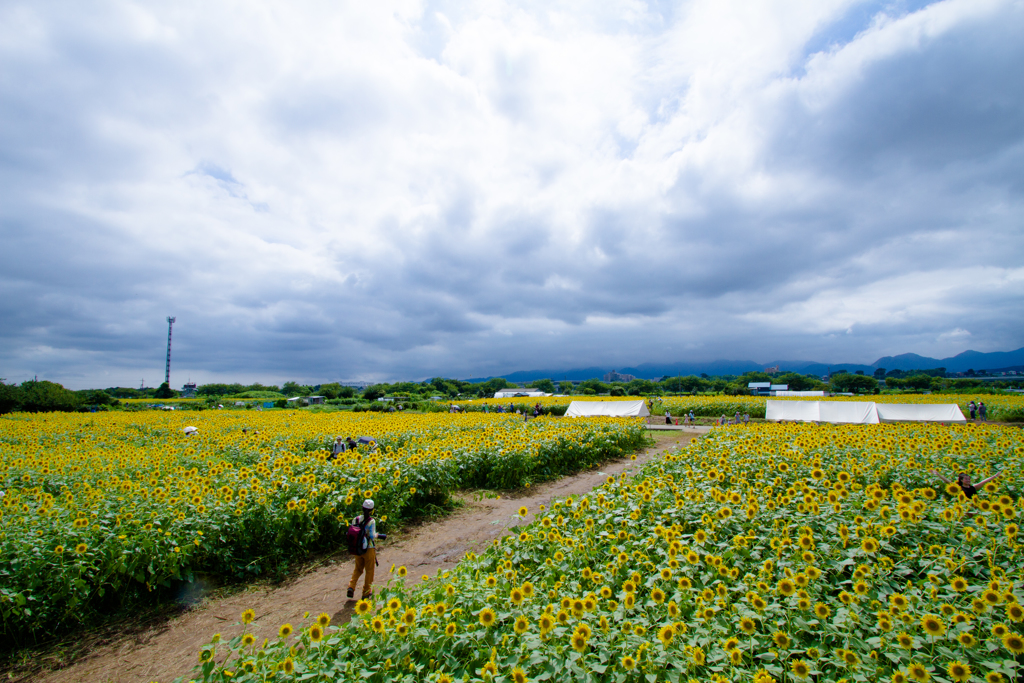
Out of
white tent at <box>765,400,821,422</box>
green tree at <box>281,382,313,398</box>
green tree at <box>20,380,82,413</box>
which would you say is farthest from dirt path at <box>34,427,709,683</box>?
green tree at <box>281,382,313,398</box>

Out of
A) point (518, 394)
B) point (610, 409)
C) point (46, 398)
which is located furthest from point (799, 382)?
point (46, 398)

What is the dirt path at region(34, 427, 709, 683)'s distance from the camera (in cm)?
466

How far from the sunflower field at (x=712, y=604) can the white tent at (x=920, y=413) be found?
24.8 m

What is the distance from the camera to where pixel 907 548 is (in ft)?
14.3

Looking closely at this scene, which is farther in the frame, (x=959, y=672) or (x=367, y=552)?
(x=367, y=552)

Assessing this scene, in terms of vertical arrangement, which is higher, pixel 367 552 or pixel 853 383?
pixel 367 552

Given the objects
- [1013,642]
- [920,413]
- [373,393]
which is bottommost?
[920,413]

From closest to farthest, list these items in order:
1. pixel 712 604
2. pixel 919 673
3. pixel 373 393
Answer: pixel 919 673, pixel 712 604, pixel 373 393

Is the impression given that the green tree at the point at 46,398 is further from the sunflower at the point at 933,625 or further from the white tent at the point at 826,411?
the white tent at the point at 826,411

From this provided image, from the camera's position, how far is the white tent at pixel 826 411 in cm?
2548

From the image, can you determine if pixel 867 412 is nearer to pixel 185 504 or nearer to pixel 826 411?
pixel 826 411

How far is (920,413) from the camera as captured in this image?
2558 cm

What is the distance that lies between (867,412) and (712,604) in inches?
1126

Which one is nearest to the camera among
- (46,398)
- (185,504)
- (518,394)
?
(185,504)
